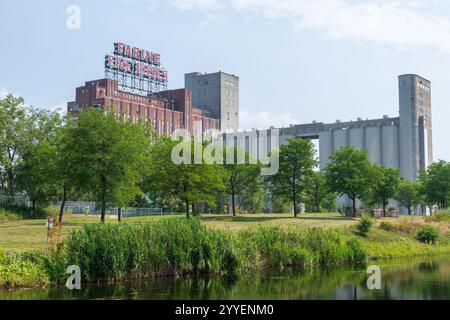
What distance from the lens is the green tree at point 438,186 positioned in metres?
69.3

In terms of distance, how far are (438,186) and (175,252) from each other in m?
51.1

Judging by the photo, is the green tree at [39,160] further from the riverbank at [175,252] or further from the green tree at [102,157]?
the riverbank at [175,252]

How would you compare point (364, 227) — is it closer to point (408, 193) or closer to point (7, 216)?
point (7, 216)

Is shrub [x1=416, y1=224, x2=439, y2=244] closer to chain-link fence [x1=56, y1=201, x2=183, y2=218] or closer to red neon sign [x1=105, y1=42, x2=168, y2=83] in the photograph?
chain-link fence [x1=56, y1=201, x2=183, y2=218]

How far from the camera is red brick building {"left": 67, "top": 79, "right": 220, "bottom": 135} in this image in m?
121

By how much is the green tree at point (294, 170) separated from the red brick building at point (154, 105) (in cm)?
6281

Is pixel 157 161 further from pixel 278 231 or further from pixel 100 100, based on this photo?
pixel 100 100

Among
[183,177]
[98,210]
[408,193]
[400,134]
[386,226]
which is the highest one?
[400,134]

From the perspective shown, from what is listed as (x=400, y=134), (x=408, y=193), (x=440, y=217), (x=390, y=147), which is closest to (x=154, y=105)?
(x=390, y=147)

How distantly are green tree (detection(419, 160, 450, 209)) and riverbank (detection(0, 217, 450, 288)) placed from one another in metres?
34.7

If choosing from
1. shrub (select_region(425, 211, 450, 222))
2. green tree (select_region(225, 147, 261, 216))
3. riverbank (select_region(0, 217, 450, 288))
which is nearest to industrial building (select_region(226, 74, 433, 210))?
green tree (select_region(225, 147, 261, 216))

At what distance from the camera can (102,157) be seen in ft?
132

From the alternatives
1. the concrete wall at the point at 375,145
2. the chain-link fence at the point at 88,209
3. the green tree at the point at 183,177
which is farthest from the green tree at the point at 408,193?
the green tree at the point at 183,177

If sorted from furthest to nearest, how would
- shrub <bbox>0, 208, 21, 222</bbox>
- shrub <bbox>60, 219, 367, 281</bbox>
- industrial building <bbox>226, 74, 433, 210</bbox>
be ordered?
industrial building <bbox>226, 74, 433, 210</bbox>
shrub <bbox>0, 208, 21, 222</bbox>
shrub <bbox>60, 219, 367, 281</bbox>
